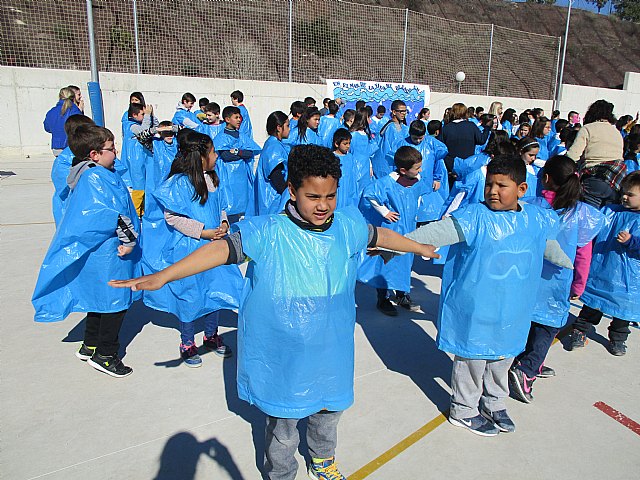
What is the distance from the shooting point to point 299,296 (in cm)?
217

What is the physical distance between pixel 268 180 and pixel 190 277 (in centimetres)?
290

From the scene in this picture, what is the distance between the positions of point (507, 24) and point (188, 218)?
147ft

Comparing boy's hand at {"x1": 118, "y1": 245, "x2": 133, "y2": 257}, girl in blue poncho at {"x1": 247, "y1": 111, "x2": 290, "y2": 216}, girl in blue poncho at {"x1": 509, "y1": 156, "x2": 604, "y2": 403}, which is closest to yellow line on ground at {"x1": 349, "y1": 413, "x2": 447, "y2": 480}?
girl in blue poncho at {"x1": 509, "y1": 156, "x2": 604, "y2": 403}

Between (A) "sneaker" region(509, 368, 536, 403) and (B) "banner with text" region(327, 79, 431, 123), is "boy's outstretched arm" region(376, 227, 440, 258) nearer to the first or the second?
(A) "sneaker" region(509, 368, 536, 403)

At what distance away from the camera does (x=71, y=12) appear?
17.7m

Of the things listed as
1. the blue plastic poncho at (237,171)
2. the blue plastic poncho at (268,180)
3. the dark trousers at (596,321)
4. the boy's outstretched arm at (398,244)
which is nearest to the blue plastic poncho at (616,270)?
the dark trousers at (596,321)

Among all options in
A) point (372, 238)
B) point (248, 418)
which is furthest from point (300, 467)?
point (372, 238)

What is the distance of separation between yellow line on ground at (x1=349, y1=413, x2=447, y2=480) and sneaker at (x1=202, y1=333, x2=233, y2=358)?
1571 millimetres

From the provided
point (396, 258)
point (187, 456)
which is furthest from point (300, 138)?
point (187, 456)

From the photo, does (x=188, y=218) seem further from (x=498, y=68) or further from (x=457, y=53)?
(x=498, y=68)

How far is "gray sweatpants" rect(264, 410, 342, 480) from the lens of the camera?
238 cm

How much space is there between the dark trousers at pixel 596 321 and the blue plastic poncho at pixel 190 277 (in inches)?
113

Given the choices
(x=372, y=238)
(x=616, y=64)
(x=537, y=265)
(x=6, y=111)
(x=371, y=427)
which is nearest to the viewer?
(x=372, y=238)

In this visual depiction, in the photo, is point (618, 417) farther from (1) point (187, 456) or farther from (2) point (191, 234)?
(2) point (191, 234)
